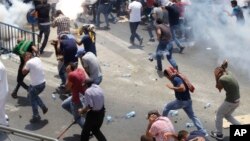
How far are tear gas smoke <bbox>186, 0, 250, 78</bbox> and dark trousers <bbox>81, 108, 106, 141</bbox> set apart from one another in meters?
6.52

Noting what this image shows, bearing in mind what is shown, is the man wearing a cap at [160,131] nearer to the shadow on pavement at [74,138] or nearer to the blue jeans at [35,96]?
the shadow on pavement at [74,138]

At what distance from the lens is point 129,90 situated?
12820mm

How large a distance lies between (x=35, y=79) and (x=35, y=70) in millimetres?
201

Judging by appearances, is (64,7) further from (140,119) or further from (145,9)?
(140,119)

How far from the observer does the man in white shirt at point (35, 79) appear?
10.3 metres

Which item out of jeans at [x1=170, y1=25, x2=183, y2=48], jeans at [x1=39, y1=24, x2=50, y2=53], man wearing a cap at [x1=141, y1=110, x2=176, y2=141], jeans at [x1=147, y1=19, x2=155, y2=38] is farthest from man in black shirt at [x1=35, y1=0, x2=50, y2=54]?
man wearing a cap at [x1=141, y1=110, x2=176, y2=141]

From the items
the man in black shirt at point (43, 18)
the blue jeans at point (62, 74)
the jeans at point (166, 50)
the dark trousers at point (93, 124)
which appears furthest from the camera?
the man in black shirt at point (43, 18)

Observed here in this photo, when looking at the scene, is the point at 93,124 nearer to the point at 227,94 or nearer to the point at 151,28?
the point at 227,94

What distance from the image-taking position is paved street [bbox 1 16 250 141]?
10734 mm

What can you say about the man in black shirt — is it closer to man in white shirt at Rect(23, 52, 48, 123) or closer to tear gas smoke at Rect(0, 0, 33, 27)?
tear gas smoke at Rect(0, 0, 33, 27)

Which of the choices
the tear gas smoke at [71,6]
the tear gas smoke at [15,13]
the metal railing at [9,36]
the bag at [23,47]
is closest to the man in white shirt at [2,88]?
the bag at [23,47]

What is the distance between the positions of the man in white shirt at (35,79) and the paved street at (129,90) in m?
0.33

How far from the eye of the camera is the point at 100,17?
65.7ft

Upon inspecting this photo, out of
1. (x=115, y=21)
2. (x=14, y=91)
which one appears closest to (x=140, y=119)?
(x=14, y=91)
